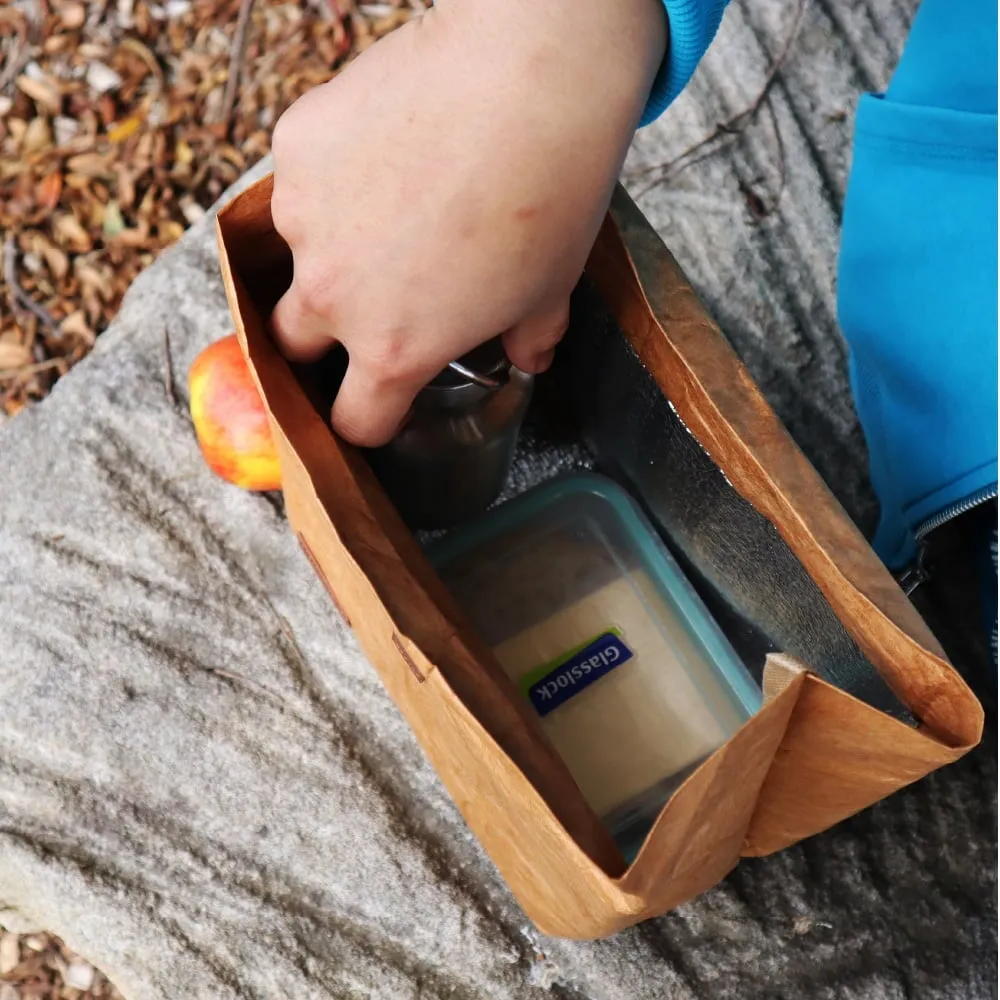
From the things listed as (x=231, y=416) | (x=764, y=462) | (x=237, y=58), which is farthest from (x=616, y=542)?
(x=237, y=58)

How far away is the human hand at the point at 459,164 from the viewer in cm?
54

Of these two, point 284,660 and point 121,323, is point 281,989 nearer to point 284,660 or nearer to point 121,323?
point 284,660

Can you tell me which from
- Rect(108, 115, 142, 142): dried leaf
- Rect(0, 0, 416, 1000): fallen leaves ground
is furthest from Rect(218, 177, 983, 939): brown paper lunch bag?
Rect(108, 115, 142, 142): dried leaf

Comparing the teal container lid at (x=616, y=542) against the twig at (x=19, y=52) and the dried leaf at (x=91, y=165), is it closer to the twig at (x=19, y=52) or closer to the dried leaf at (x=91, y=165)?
the dried leaf at (x=91, y=165)

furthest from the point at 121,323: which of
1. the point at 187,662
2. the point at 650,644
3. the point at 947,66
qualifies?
the point at 947,66

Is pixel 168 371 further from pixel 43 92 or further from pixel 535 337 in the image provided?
pixel 43 92

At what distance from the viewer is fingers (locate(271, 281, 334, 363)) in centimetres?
64

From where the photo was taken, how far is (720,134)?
1142 millimetres

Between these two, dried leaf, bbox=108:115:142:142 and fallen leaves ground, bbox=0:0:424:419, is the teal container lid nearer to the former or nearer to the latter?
fallen leaves ground, bbox=0:0:424:419

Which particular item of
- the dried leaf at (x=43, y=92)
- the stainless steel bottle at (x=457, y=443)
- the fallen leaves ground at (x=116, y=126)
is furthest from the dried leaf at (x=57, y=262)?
the stainless steel bottle at (x=457, y=443)

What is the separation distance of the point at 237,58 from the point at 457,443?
1050 mm

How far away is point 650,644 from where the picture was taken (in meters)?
0.86

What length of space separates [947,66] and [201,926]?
3.15ft

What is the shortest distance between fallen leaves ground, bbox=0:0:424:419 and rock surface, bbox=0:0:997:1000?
1.61 feet
